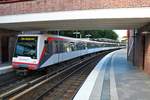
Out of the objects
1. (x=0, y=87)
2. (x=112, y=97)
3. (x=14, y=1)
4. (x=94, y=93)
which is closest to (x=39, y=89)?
(x=0, y=87)

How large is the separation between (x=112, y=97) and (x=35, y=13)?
1057 centimetres

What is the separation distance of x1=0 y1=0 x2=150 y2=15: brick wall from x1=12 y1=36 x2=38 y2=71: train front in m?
1.96

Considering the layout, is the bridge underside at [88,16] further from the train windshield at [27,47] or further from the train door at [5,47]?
the train door at [5,47]

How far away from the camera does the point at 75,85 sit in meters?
17.0

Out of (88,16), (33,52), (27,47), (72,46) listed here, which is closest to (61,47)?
(27,47)

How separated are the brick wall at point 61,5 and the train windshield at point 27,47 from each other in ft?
6.31

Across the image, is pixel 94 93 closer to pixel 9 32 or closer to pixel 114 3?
pixel 114 3

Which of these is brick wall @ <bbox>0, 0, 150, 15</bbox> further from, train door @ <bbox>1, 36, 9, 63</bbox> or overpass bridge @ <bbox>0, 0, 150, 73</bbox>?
train door @ <bbox>1, 36, 9, 63</bbox>

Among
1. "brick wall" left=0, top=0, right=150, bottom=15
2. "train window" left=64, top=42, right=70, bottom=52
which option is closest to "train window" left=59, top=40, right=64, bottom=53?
"train window" left=64, top=42, right=70, bottom=52

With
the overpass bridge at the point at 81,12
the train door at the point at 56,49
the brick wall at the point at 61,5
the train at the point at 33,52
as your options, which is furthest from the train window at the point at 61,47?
the brick wall at the point at 61,5

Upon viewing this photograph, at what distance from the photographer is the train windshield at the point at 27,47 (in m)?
19.0

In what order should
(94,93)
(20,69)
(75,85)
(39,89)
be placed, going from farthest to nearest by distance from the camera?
1. (20,69)
2. (75,85)
3. (39,89)
4. (94,93)

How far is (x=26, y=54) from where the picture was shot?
19.1 m

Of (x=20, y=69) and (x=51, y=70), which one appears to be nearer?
(x=20, y=69)
